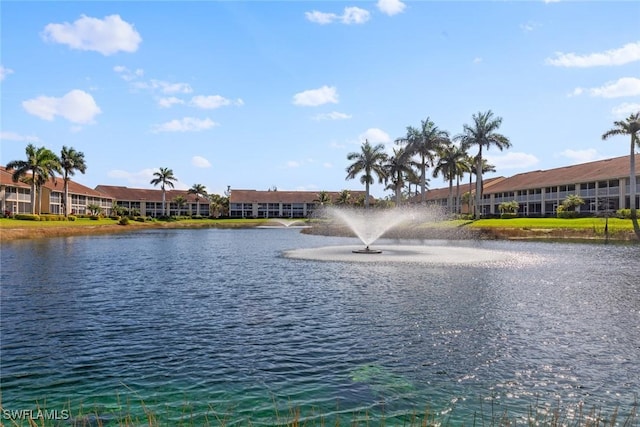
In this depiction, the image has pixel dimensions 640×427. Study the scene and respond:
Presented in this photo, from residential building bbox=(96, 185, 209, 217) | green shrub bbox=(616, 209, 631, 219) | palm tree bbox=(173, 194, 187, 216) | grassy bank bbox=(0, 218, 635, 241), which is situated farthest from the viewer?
residential building bbox=(96, 185, 209, 217)

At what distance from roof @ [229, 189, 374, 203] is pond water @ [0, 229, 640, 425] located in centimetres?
11752

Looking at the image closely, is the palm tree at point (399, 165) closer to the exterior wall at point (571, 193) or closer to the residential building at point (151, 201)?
the exterior wall at point (571, 193)

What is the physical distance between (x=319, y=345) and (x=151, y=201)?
142m

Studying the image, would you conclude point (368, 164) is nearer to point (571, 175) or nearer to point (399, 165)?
point (399, 165)

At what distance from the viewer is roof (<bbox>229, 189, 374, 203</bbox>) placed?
458 ft

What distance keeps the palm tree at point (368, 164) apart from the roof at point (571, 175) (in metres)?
31.4

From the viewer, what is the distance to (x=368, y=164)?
81938 millimetres

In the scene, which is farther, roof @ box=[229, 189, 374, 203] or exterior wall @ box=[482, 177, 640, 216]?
roof @ box=[229, 189, 374, 203]

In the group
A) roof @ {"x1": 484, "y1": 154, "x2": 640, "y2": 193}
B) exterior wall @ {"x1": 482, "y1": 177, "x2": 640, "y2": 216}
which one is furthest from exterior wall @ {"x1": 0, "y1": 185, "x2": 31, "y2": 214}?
roof @ {"x1": 484, "y1": 154, "x2": 640, "y2": 193}

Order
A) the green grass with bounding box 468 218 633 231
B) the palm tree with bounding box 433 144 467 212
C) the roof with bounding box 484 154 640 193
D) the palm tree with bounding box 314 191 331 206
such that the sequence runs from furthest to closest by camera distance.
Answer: the palm tree with bounding box 314 191 331 206 < the palm tree with bounding box 433 144 467 212 < the roof with bounding box 484 154 640 193 < the green grass with bounding box 468 218 633 231

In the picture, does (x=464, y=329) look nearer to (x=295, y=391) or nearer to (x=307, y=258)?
(x=295, y=391)

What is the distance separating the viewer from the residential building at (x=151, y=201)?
451 ft

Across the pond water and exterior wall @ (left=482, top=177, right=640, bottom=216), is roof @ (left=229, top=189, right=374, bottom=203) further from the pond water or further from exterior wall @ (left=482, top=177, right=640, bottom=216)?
the pond water

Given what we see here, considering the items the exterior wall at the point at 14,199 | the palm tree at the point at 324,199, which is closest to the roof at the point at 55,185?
the exterior wall at the point at 14,199
